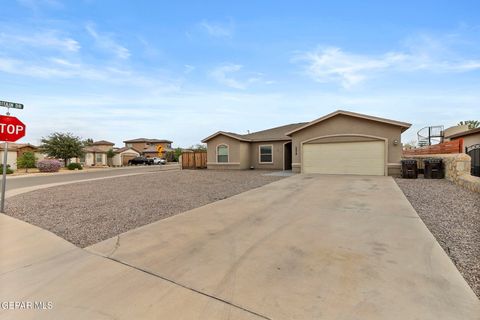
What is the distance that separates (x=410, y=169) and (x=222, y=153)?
569 inches

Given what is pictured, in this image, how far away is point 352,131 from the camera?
605 inches

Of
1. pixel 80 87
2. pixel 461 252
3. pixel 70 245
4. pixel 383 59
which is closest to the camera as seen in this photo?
pixel 461 252

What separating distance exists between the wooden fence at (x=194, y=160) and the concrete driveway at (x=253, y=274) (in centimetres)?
1928

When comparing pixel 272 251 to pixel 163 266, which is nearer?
pixel 163 266

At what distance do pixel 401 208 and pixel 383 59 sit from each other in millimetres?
11794

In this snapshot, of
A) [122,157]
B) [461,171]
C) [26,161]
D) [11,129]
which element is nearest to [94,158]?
[122,157]

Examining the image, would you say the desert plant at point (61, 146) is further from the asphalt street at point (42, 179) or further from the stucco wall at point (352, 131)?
the stucco wall at point (352, 131)

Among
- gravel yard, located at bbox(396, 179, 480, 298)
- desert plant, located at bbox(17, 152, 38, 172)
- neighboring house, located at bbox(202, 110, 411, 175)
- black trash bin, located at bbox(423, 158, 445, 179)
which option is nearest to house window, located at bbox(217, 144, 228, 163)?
neighboring house, located at bbox(202, 110, 411, 175)

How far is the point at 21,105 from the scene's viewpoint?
6.82 m

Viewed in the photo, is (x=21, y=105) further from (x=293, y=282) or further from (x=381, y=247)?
(x=381, y=247)

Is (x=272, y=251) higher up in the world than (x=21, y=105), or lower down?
lower down

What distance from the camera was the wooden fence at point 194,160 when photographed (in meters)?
24.6

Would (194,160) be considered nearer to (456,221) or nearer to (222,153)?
(222,153)

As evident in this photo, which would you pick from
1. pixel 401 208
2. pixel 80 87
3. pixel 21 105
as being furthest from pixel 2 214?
pixel 80 87
